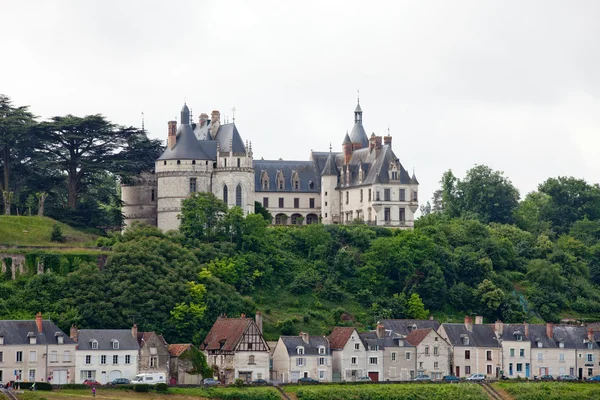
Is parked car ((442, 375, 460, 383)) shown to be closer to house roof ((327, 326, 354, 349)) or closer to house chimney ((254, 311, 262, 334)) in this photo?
house roof ((327, 326, 354, 349))

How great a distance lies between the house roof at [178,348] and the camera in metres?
100

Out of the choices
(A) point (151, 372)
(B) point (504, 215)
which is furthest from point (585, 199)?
(A) point (151, 372)

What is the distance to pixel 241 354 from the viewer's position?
333 ft

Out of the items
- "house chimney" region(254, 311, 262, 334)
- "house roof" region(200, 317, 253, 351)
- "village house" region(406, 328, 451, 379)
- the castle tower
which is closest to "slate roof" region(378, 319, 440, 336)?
"village house" region(406, 328, 451, 379)

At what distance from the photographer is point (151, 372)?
9875 cm

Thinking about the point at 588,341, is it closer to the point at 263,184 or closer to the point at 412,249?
the point at 412,249

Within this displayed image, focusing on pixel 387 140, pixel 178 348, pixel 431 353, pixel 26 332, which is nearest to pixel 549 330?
pixel 431 353

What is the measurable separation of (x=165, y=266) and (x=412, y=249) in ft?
73.4

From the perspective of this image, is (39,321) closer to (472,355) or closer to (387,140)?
(472,355)

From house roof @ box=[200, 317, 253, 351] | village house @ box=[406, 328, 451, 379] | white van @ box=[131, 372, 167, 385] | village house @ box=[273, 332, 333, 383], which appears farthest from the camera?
village house @ box=[406, 328, 451, 379]

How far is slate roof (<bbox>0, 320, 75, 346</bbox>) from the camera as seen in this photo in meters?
96.8

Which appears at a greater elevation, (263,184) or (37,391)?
(263,184)

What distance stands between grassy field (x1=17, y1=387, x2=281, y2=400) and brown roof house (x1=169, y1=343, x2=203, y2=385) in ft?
13.4

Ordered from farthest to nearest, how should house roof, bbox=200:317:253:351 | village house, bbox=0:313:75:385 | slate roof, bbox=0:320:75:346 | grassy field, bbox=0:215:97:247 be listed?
1. grassy field, bbox=0:215:97:247
2. house roof, bbox=200:317:253:351
3. slate roof, bbox=0:320:75:346
4. village house, bbox=0:313:75:385
